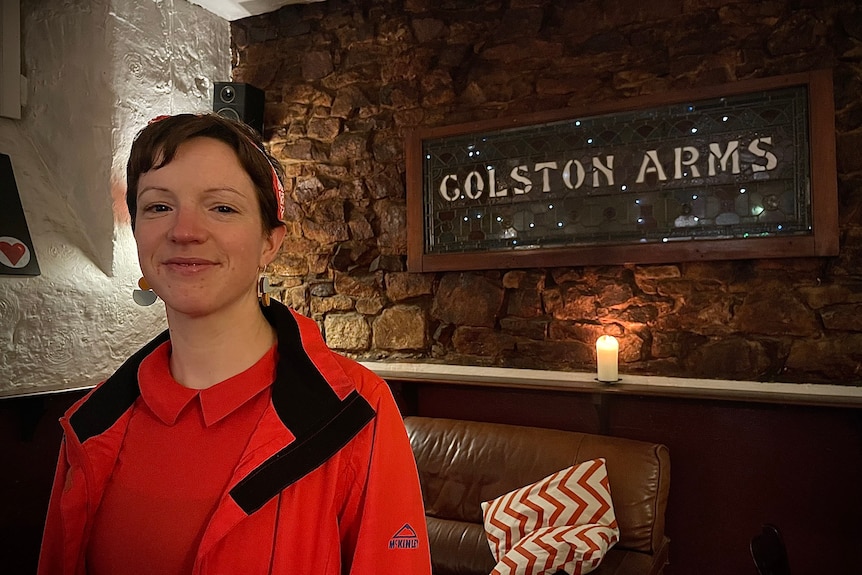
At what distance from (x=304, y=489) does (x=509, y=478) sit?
154 cm

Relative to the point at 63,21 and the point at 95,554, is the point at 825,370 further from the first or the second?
the point at 63,21

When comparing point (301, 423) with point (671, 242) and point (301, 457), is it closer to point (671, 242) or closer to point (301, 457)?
point (301, 457)

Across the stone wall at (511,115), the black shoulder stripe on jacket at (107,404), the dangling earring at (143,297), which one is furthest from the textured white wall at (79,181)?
the black shoulder stripe on jacket at (107,404)

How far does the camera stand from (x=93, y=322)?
2668mm

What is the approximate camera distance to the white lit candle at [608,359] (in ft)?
7.77

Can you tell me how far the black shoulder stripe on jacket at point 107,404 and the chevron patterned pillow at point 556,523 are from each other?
130 centimetres

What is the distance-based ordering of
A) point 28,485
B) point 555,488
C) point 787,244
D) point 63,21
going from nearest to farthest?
point 555,488
point 787,244
point 28,485
point 63,21

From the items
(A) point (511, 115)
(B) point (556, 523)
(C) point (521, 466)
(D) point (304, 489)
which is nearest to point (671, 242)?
(A) point (511, 115)

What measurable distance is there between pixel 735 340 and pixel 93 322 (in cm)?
269

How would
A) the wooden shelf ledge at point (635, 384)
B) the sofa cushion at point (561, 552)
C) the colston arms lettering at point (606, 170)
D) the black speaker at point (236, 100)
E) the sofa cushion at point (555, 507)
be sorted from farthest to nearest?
1. the black speaker at point (236, 100)
2. the colston arms lettering at point (606, 170)
3. the wooden shelf ledge at point (635, 384)
4. the sofa cushion at point (555, 507)
5. the sofa cushion at point (561, 552)

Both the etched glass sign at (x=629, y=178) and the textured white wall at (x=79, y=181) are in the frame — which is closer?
the etched glass sign at (x=629, y=178)

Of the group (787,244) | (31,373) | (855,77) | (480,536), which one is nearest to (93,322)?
(31,373)

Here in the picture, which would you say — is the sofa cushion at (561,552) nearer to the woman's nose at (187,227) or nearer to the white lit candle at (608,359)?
the white lit candle at (608,359)

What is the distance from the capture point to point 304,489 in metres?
0.79
